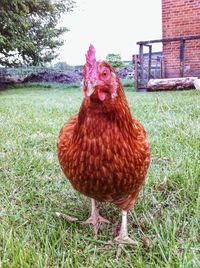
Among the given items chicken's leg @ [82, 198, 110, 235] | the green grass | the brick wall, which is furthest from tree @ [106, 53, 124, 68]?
chicken's leg @ [82, 198, 110, 235]

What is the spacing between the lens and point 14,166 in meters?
2.57

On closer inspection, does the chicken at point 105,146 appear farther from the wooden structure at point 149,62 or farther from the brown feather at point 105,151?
the wooden structure at point 149,62

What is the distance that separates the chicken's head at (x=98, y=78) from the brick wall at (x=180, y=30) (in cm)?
938

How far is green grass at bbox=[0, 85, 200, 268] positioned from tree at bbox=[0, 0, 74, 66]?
9.51 m

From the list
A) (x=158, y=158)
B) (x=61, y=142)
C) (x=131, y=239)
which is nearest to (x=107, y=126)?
(x=61, y=142)

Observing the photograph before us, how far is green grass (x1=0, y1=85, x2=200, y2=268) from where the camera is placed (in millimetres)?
1445

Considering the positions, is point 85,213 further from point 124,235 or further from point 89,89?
point 89,89

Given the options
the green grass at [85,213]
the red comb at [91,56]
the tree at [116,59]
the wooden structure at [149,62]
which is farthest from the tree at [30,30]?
the red comb at [91,56]

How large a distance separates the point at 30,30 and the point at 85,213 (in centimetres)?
1399

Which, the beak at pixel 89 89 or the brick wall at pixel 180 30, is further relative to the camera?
the brick wall at pixel 180 30

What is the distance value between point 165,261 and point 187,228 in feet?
1.04

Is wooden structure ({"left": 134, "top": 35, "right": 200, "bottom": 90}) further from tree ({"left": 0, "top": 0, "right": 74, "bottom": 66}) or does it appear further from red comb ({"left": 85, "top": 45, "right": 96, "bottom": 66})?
red comb ({"left": 85, "top": 45, "right": 96, "bottom": 66})

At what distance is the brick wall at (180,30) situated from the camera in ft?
34.6

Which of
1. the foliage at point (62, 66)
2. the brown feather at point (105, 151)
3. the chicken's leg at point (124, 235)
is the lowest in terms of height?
the chicken's leg at point (124, 235)
